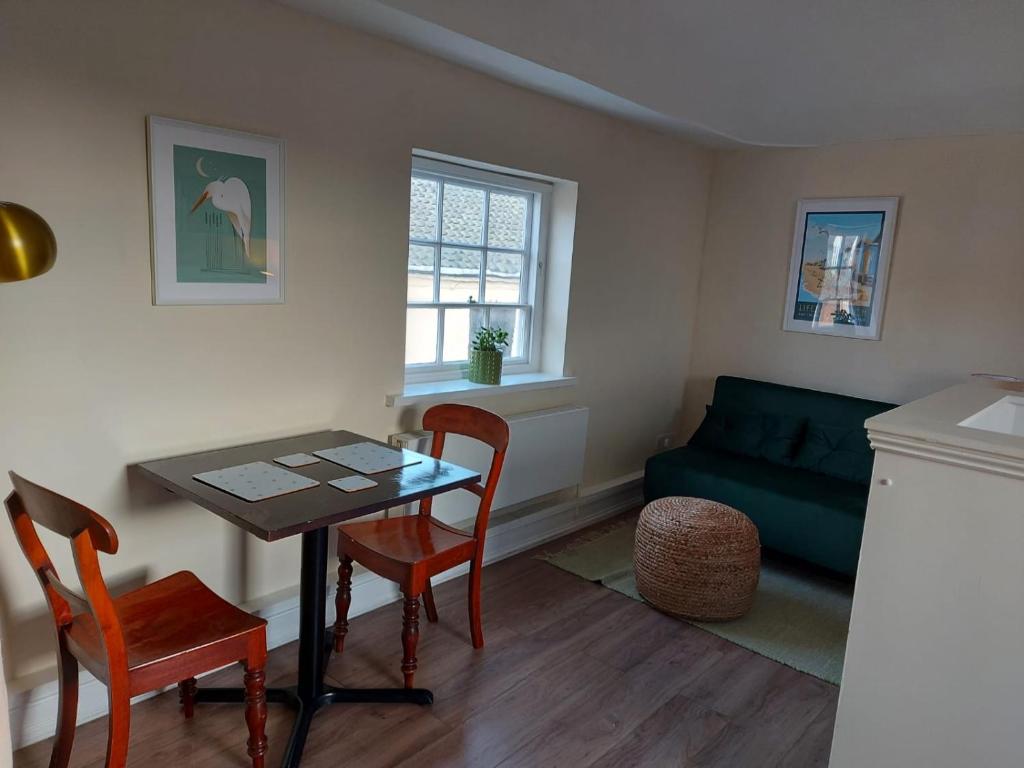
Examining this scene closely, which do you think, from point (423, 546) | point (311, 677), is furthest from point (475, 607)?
point (311, 677)

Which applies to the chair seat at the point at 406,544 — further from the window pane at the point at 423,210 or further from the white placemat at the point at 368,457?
the window pane at the point at 423,210

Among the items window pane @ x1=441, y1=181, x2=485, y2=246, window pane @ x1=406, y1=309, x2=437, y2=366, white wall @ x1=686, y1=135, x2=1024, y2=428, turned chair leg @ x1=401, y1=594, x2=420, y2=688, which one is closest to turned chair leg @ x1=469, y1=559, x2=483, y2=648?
turned chair leg @ x1=401, y1=594, x2=420, y2=688

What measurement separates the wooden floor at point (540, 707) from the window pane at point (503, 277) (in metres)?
1.44

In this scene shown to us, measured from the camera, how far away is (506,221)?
350 centimetres

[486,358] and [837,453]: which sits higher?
[486,358]

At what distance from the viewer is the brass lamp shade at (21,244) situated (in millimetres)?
1440

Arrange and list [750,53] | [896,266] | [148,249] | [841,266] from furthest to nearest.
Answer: [841,266] → [896,266] → [750,53] → [148,249]

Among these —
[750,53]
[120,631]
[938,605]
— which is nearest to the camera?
[938,605]

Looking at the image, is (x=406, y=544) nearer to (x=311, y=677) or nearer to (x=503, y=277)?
(x=311, y=677)

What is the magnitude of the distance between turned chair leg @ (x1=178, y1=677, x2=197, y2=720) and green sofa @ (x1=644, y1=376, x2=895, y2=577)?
247cm

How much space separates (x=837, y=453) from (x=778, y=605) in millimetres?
956

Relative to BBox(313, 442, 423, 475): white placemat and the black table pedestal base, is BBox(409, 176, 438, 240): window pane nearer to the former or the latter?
Answer: BBox(313, 442, 423, 475): white placemat

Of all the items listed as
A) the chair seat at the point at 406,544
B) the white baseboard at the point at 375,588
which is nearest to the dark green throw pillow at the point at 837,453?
the white baseboard at the point at 375,588

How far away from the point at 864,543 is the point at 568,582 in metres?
1.97
